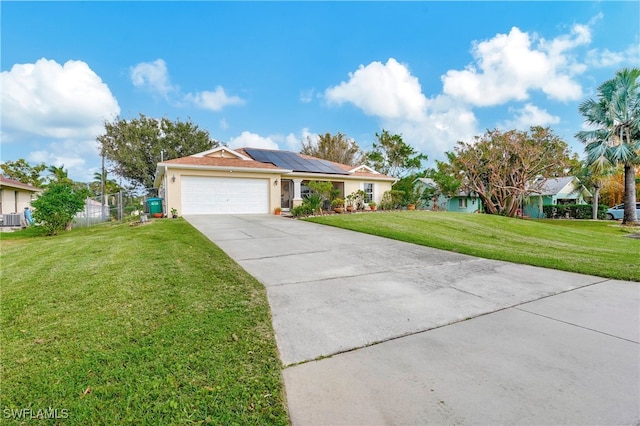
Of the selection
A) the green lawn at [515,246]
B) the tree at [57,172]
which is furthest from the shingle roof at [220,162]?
the tree at [57,172]

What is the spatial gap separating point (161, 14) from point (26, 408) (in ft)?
46.8

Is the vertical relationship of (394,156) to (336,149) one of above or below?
below

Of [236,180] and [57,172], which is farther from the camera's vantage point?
[57,172]

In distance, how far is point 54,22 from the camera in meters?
10.5

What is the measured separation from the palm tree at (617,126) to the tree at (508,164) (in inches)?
130

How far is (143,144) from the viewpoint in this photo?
31078mm

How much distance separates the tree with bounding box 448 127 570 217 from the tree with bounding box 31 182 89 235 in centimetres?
2484

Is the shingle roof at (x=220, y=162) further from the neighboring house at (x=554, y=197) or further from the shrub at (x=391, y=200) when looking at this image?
the neighboring house at (x=554, y=197)

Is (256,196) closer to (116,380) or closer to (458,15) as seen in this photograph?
(458,15)

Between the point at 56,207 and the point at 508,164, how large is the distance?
2785cm

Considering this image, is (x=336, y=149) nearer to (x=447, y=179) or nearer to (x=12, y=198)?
(x=447, y=179)

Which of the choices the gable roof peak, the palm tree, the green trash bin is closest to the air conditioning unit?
the green trash bin

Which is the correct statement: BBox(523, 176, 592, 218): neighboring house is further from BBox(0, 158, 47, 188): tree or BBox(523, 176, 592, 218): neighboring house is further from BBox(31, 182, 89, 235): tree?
BBox(0, 158, 47, 188): tree

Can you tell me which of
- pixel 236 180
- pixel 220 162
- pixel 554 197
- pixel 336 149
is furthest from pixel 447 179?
pixel 220 162
